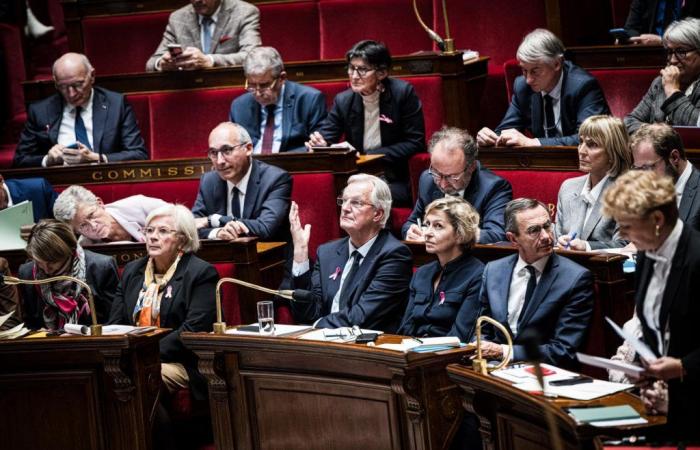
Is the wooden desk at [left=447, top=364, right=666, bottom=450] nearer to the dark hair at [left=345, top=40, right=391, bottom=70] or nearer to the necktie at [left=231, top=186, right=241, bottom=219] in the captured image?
the necktie at [left=231, top=186, right=241, bottom=219]

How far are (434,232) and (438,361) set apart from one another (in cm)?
51

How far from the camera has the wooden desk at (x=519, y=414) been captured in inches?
89.3

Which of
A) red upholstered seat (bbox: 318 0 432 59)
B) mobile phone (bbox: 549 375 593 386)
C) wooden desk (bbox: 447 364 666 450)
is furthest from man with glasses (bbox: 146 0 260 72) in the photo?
mobile phone (bbox: 549 375 593 386)

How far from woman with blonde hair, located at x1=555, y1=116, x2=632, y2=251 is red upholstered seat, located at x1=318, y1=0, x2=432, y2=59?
1.85 meters

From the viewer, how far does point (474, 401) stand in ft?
8.82

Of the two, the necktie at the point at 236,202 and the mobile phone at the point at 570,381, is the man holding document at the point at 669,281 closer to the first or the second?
the mobile phone at the point at 570,381

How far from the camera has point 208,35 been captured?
5.12m

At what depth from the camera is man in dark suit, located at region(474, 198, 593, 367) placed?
289cm

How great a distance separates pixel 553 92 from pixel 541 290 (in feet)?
4.84

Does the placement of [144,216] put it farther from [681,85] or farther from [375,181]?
[681,85]

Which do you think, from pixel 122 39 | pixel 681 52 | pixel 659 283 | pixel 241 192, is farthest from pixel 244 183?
pixel 659 283

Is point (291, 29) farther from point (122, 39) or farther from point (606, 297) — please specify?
point (606, 297)

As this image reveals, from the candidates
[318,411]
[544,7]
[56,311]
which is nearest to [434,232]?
[318,411]

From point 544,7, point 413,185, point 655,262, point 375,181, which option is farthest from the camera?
point 544,7
